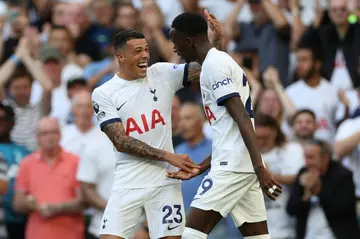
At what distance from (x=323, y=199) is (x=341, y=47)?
3.07 m

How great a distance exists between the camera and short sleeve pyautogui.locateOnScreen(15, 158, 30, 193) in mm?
12500

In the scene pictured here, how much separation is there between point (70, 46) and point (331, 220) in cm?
594

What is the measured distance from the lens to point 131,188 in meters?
9.16

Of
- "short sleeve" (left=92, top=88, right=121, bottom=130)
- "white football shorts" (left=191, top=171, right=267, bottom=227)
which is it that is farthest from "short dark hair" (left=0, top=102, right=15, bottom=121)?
"white football shorts" (left=191, top=171, right=267, bottom=227)

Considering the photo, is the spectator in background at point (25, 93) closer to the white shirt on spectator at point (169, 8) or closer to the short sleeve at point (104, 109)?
the white shirt on spectator at point (169, 8)

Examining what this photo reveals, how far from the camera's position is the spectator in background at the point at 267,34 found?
14.7 metres

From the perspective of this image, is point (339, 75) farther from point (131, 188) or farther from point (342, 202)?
point (131, 188)

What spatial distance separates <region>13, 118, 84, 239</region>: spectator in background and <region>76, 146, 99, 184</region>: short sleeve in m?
0.24

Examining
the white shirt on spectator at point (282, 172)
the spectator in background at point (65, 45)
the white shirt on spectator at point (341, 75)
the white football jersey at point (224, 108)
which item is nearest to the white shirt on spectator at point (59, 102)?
the spectator in background at point (65, 45)

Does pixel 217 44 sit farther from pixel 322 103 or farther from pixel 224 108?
pixel 322 103

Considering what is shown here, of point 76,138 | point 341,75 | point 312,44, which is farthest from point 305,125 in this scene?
point 76,138

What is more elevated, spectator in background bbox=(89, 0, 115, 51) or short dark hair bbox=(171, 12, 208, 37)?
spectator in background bbox=(89, 0, 115, 51)

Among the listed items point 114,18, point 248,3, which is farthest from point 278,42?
point 114,18

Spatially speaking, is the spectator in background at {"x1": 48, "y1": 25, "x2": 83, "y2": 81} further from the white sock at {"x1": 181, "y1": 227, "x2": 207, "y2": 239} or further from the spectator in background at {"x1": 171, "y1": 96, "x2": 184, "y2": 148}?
the white sock at {"x1": 181, "y1": 227, "x2": 207, "y2": 239}
